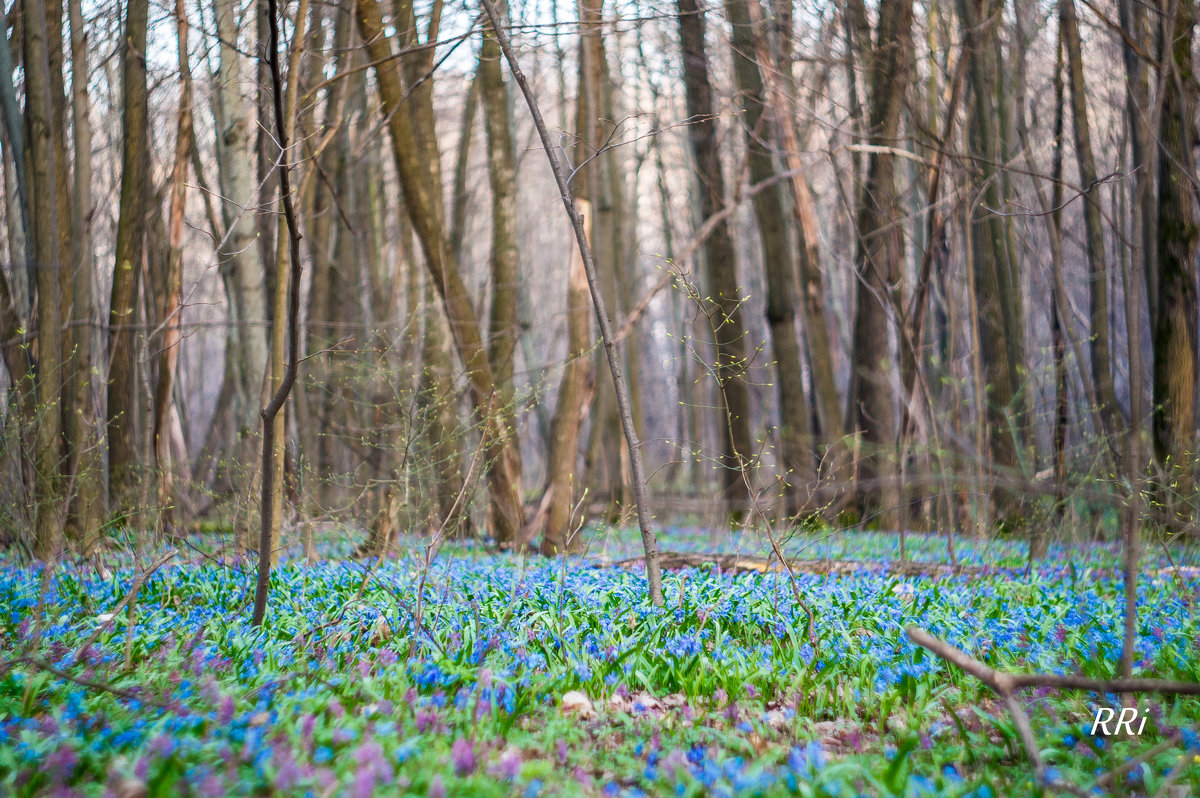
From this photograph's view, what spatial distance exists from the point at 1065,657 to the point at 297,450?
512 centimetres

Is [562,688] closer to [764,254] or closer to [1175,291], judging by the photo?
[1175,291]

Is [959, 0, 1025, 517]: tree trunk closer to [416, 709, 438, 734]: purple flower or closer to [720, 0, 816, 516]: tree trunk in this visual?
[720, 0, 816, 516]: tree trunk

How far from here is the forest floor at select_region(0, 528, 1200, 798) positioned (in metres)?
2.03

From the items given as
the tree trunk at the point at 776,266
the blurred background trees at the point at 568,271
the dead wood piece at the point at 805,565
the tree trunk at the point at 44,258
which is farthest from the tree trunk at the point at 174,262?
the tree trunk at the point at 776,266

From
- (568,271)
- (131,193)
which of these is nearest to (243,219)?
(131,193)

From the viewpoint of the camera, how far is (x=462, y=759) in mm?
2061

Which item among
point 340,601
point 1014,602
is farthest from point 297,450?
point 1014,602

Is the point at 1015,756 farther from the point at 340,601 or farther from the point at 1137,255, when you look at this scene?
the point at 340,601

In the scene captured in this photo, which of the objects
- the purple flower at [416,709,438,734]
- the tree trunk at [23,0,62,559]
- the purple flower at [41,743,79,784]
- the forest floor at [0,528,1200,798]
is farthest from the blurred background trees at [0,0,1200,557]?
the purple flower at [41,743,79,784]

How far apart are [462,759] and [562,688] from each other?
2.55 ft

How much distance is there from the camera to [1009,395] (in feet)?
Answer: 33.9

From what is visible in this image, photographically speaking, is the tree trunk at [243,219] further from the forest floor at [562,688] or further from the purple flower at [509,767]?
the purple flower at [509,767]

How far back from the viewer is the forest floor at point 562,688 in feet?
6.64

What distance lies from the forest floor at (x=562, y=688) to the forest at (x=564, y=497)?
20 millimetres
